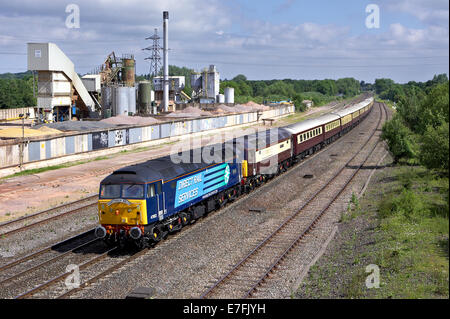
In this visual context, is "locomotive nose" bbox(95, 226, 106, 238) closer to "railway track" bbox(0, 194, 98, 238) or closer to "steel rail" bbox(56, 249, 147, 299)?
"steel rail" bbox(56, 249, 147, 299)

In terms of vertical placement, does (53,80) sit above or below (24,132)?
above

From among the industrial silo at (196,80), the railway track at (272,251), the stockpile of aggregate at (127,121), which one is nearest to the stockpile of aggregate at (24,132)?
the stockpile of aggregate at (127,121)

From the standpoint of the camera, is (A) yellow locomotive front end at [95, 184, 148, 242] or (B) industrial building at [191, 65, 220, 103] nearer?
(A) yellow locomotive front end at [95, 184, 148, 242]

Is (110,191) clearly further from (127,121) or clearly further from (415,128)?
(127,121)

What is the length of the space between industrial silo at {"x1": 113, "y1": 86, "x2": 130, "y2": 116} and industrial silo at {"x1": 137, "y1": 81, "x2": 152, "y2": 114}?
6.70 metres

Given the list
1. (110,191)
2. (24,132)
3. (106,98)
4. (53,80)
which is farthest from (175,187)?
(106,98)

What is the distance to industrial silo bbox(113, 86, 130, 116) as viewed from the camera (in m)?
79.4

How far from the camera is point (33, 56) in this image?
63625 millimetres

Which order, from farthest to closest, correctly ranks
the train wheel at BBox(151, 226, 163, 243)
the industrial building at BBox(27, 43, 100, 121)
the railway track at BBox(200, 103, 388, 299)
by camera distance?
the industrial building at BBox(27, 43, 100, 121) < the train wheel at BBox(151, 226, 163, 243) < the railway track at BBox(200, 103, 388, 299)

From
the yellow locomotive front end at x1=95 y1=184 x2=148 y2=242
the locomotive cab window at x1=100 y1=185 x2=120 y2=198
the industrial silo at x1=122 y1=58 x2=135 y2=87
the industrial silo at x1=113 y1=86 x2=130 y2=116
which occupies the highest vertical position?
the industrial silo at x1=122 y1=58 x2=135 y2=87

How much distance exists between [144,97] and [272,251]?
70323mm

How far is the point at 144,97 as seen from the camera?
87938 millimetres

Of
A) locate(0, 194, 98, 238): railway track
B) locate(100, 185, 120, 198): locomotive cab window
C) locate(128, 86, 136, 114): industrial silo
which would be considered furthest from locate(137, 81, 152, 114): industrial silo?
locate(100, 185, 120, 198): locomotive cab window

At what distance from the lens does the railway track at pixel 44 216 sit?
81.9ft
